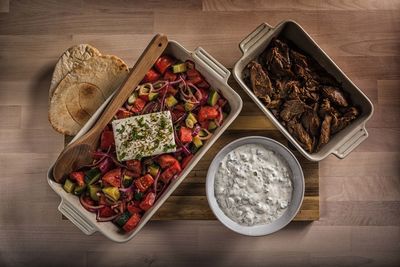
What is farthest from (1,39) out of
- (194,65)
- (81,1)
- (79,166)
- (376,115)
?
(376,115)

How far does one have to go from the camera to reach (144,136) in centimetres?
298

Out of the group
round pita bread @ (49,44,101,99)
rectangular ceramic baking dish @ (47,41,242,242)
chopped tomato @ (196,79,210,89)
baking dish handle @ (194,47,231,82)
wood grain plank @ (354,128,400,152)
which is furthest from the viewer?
wood grain plank @ (354,128,400,152)

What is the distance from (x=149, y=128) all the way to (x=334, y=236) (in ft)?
5.00

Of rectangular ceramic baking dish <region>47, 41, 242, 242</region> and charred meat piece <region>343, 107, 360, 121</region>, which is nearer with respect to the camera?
rectangular ceramic baking dish <region>47, 41, 242, 242</region>

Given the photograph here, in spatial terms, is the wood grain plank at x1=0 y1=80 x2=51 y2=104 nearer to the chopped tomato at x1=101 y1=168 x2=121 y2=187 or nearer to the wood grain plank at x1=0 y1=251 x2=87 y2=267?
the chopped tomato at x1=101 y1=168 x2=121 y2=187

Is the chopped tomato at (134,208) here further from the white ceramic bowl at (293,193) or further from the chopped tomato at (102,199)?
the white ceramic bowl at (293,193)

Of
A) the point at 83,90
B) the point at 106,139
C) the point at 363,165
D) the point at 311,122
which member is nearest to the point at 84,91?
the point at 83,90

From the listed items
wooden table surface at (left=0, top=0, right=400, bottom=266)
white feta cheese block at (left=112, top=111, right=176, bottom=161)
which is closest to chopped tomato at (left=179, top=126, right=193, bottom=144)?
white feta cheese block at (left=112, top=111, right=176, bottom=161)

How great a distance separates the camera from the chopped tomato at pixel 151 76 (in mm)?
3109

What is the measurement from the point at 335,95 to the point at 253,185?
0.77m

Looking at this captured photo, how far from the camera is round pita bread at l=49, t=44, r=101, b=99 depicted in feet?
10.9

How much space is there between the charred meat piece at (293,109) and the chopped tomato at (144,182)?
3.01 ft

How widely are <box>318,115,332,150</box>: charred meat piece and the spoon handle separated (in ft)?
3.62

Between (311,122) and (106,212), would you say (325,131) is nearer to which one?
(311,122)
